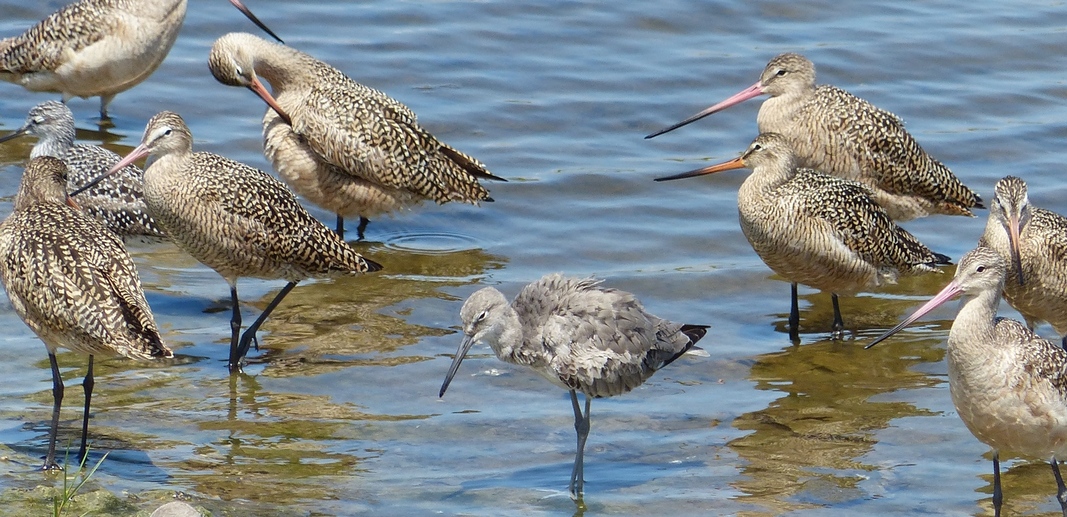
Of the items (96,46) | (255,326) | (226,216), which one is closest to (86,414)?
(255,326)

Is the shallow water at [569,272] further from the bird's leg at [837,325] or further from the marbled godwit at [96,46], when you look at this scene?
the marbled godwit at [96,46]

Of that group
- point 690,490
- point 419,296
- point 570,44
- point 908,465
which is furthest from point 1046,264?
point 570,44

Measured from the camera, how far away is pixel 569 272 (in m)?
8.31

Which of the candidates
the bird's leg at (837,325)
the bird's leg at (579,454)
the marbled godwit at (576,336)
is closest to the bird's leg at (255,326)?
the marbled godwit at (576,336)

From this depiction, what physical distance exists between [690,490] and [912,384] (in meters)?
1.76

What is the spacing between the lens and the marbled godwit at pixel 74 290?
534cm

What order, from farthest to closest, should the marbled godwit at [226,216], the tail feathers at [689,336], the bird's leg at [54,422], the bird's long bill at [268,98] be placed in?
1. the bird's long bill at [268,98]
2. the marbled godwit at [226,216]
3. the tail feathers at [689,336]
4. the bird's leg at [54,422]

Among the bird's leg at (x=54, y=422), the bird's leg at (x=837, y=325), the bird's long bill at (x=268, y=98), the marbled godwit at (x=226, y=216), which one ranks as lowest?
the bird's leg at (x=54, y=422)

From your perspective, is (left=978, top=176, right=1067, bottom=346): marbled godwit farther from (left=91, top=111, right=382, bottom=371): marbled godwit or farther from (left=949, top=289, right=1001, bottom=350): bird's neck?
(left=91, top=111, right=382, bottom=371): marbled godwit

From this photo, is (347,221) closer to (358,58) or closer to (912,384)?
(358,58)

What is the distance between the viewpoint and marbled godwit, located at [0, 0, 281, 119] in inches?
389

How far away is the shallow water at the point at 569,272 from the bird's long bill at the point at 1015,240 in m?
0.62

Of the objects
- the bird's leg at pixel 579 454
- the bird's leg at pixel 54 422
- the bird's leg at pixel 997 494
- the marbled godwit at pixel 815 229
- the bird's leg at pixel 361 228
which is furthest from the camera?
the bird's leg at pixel 361 228

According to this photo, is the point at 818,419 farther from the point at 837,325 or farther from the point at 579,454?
the point at 579,454
